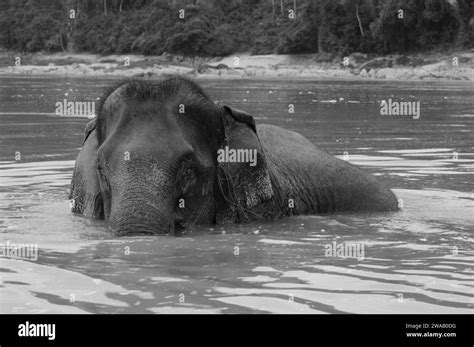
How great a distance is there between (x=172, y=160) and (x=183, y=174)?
0.29m

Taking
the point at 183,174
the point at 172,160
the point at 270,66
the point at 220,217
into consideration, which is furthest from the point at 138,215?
the point at 270,66

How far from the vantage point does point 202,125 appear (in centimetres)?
1076

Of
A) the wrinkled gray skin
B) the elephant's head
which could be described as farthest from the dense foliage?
the elephant's head

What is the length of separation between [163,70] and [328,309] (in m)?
83.7

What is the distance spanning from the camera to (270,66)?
84812 millimetres

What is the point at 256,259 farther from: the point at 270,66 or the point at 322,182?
the point at 270,66

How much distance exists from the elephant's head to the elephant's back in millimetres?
1104

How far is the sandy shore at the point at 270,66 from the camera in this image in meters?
69.8

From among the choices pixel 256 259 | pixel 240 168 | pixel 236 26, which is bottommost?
pixel 256 259

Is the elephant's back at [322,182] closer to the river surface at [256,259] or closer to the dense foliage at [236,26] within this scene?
the river surface at [256,259]

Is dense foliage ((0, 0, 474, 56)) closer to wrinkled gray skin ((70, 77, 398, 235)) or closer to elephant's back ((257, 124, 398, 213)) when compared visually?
elephant's back ((257, 124, 398, 213))

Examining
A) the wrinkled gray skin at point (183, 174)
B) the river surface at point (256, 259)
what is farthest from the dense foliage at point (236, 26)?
the wrinkled gray skin at point (183, 174)
